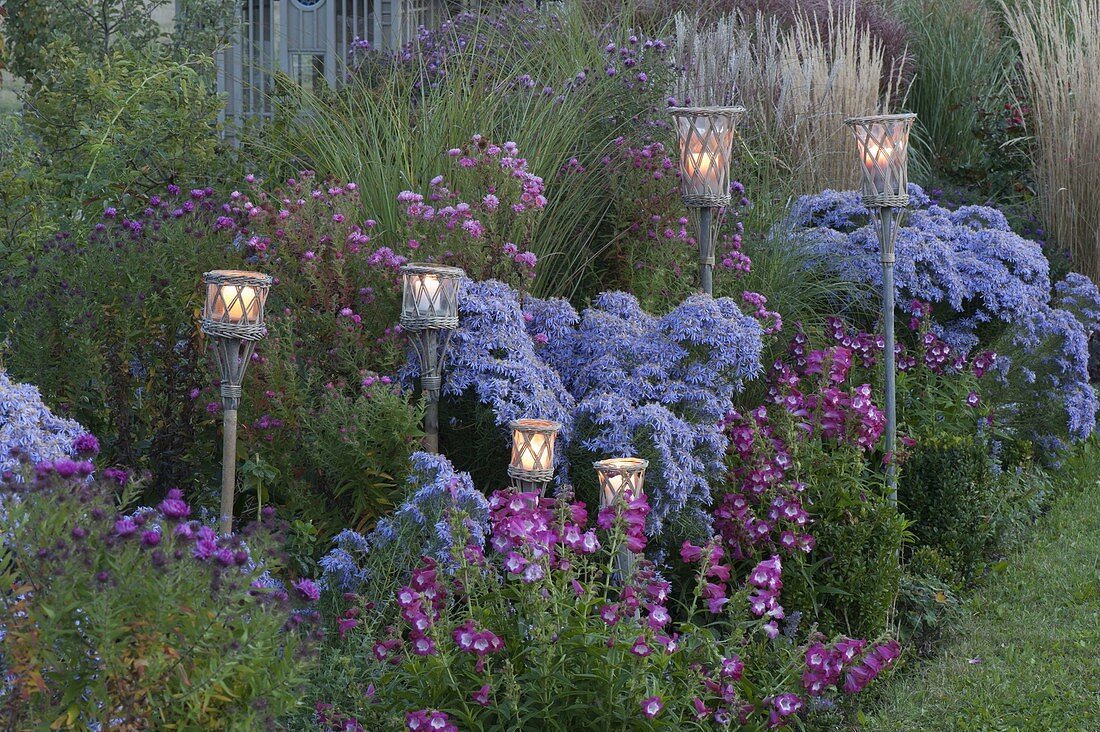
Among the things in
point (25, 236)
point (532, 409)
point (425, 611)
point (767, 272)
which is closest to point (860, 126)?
point (767, 272)

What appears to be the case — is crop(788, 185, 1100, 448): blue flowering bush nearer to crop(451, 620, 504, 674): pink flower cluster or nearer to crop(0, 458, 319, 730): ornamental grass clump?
crop(451, 620, 504, 674): pink flower cluster

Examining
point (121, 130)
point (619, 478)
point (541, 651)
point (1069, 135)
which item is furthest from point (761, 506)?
point (1069, 135)

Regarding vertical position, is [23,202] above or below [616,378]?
above

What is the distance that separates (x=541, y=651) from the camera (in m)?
2.56

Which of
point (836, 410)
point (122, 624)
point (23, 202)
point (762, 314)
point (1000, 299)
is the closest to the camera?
point (122, 624)

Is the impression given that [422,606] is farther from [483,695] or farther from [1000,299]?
[1000,299]

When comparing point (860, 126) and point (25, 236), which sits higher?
point (860, 126)

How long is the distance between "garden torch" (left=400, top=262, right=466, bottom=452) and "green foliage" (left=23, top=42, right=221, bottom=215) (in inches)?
75.6

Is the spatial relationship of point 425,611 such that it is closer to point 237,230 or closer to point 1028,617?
point 237,230

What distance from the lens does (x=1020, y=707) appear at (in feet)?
11.9

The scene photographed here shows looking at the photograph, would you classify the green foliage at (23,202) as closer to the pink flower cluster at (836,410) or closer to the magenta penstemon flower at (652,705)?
the pink flower cluster at (836,410)

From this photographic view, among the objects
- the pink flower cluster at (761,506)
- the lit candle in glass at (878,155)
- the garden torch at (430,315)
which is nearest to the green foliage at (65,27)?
the garden torch at (430,315)

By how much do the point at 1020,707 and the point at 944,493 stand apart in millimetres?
1076

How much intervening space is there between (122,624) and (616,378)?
2271mm
